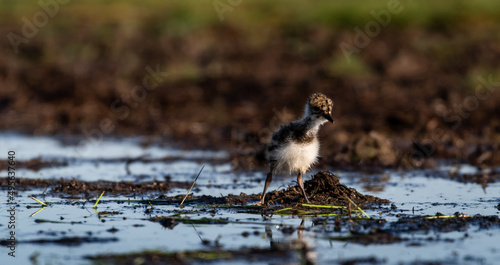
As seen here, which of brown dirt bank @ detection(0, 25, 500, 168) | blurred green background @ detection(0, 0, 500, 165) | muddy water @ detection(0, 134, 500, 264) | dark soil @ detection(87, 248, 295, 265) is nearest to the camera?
dark soil @ detection(87, 248, 295, 265)

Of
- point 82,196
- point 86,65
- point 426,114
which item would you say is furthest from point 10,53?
point 82,196

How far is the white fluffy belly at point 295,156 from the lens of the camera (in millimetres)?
8320

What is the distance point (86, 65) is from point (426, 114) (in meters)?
9.82

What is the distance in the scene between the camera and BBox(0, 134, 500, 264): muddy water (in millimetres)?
6266

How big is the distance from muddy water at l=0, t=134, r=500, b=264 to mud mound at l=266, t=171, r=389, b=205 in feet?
1.09

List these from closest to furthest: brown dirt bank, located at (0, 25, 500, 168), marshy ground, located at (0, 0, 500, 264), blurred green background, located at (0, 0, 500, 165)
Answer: marshy ground, located at (0, 0, 500, 264), brown dirt bank, located at (0, 25, 500, 168), blurred green background, located at (0, 0, 500, 165)

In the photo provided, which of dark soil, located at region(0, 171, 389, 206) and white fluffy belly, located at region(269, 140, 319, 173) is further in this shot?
dark soil, located at region(0, 171, 389, 206)

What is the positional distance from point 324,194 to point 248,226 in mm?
1485

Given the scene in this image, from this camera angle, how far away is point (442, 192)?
9648 mm

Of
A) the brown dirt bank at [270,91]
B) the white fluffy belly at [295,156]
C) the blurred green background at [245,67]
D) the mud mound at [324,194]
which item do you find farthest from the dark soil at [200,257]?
the blurred green background at [245,67]

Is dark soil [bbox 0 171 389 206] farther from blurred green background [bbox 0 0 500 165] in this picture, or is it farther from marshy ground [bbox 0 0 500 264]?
blurred green background [bbox 0 0 500 165]

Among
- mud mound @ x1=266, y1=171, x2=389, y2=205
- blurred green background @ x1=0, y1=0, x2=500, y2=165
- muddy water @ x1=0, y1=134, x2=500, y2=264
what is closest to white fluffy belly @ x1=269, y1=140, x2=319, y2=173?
mud mound @ x1=266, y1=171, x2=389, y2=205

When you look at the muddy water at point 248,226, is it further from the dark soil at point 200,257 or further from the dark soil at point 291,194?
the dark soil at point 291,194

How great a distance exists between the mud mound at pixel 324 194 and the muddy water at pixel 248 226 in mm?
331
